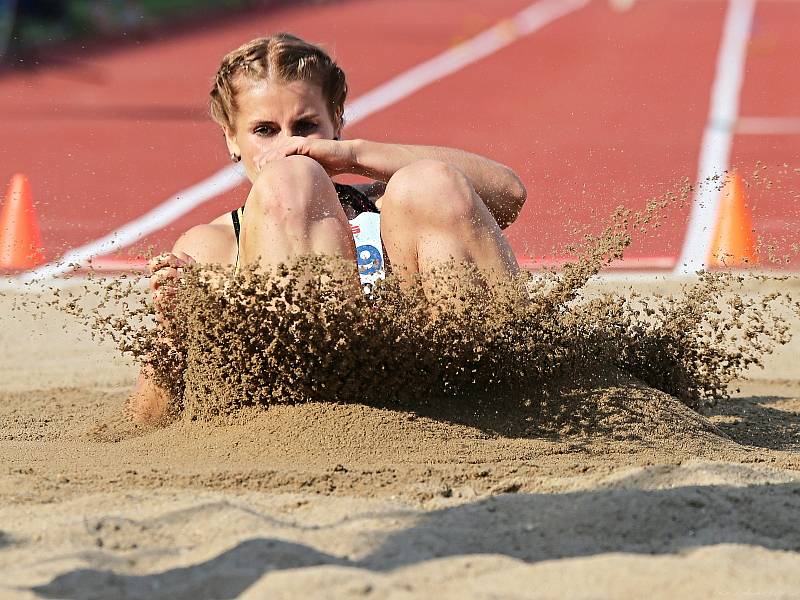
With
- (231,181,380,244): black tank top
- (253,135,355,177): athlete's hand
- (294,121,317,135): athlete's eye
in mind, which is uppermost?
(294,121,317,135): athlete's eye

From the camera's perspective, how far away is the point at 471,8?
1922 centimetres

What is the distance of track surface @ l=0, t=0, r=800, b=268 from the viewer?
363 inches

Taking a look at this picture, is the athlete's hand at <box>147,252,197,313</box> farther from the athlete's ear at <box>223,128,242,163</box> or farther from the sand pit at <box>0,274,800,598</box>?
the athlete's ear at <box>223,128,242,163</box>

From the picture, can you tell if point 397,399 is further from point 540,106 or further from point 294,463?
point 540,106

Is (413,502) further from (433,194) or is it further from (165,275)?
(165,275)

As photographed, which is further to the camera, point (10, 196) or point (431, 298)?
point (10, 196)

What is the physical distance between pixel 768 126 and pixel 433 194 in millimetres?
9156

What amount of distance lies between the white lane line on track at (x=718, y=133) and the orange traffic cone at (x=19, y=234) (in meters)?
3.76

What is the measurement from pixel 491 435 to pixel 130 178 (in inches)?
290

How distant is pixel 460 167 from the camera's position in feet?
12.2

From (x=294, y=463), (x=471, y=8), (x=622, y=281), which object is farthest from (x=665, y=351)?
(x=471, y=8)

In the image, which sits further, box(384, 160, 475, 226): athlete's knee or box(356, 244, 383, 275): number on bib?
box(356, 244, 383, 275): number on bib

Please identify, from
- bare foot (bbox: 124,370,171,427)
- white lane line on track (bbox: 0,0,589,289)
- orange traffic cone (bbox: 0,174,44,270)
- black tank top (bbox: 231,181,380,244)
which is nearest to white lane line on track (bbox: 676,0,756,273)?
black tank top (bbox: 231,181,380,244)

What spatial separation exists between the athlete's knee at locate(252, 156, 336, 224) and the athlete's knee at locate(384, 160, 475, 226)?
196mm
